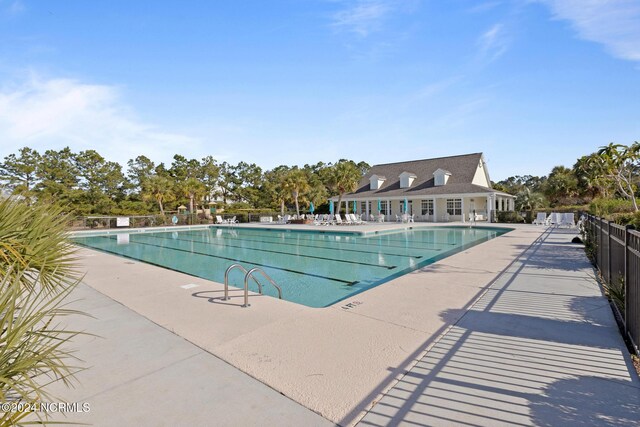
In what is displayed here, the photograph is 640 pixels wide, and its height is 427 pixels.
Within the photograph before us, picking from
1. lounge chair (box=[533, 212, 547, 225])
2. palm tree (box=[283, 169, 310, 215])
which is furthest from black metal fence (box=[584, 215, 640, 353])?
palm tree (box=[283, 169, 310, 215])

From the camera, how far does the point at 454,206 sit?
95.2ft

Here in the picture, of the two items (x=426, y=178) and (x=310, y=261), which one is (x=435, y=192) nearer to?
(x=426, y=178)

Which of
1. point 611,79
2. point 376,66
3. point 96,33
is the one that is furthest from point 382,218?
point 96,33

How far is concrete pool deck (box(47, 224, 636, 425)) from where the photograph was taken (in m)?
2.73

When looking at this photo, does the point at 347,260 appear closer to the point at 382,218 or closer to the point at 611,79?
the point at 611,79

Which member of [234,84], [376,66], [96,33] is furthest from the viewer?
[234,84]

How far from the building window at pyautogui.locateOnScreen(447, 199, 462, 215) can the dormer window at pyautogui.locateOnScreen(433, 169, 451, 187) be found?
183 centimetres

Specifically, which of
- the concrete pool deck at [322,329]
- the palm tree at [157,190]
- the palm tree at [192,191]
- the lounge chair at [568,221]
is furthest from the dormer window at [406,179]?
the concrete pool deck at [322,329]

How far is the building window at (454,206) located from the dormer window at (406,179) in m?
4.32

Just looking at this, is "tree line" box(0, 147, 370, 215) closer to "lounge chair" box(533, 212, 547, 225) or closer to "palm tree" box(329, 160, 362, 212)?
"palm tree" box(329, 160, 362, 212)

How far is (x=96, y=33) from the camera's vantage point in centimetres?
1130

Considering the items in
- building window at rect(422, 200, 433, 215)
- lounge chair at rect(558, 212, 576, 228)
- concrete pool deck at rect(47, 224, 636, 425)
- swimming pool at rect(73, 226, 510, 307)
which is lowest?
swimming pool at rect(73, 226, 510, 307)

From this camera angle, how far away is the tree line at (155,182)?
3114 cm

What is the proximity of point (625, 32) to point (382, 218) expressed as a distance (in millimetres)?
20247
